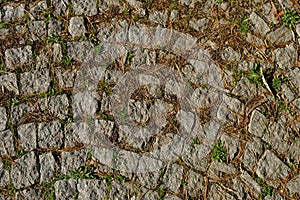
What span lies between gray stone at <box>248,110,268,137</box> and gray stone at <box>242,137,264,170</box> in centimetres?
6

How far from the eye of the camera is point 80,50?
3.64 meters

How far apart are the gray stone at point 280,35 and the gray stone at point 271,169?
36.4 inches

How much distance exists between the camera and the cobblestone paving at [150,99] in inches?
137

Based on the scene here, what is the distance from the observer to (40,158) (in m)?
3.47

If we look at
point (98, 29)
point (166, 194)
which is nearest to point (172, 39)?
point (98, 29)

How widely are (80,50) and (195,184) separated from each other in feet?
4.54

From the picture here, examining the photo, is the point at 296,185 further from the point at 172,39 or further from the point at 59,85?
the point at 59,85

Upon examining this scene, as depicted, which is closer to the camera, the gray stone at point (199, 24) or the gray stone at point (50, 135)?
the gray stone at point (50, 135)

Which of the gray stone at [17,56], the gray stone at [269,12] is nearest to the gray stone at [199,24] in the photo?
the gray stone at [269,12]

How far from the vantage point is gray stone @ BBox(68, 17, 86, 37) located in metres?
3.67

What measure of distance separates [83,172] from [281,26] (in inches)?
77.7

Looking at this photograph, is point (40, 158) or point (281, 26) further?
point (281, 26)

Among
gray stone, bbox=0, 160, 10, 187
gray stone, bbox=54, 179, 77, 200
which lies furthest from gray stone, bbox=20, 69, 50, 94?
gray stone, bbox=54, 179, 77, 200

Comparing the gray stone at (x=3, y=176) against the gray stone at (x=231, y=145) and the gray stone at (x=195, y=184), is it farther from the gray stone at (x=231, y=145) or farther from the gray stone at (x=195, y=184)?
the gray stone at (x=231, y=145)
